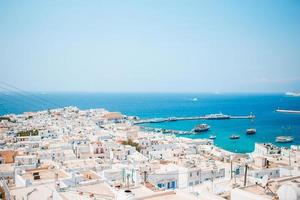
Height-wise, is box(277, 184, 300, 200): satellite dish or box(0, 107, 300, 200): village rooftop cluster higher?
box(277, 184, 300, 200): satellite dish

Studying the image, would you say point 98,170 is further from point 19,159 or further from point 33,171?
point 19,159

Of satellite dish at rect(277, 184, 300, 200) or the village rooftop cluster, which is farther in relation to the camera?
the village rooftop cluster

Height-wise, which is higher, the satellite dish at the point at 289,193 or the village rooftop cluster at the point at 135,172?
the satellite dish at the point at 289,193

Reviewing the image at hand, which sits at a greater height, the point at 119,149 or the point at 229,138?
the point at 119,149

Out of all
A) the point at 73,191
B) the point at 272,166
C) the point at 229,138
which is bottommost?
the point at 229,138

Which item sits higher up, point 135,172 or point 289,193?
point 289,193

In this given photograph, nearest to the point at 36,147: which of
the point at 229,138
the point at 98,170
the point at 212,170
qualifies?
the point at 98,170

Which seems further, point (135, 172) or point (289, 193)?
point (135, 172)

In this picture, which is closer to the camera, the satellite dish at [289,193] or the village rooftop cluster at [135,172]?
the satellite dish at [289,193]
